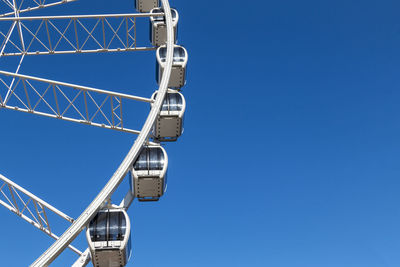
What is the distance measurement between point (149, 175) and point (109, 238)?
2.28 m

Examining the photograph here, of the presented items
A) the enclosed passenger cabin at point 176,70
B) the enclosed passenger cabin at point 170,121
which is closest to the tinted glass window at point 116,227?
the enclosed passenger cabin at point 170,121

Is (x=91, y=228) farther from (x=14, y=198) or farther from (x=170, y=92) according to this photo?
(x=170, y=92)

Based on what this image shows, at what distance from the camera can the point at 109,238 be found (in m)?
12.3

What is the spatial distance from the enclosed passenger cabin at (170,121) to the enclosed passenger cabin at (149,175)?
4.31 feet

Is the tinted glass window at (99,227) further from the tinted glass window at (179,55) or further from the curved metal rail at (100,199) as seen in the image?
the tinted glass window at (179,55)

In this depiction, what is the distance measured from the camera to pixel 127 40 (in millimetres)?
17656

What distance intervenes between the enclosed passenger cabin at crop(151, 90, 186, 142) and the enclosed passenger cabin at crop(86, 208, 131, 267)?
3.68 m

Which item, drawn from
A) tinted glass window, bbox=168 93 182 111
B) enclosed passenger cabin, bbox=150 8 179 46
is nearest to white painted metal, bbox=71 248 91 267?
tinted glass window, bbox=168 93 182 111

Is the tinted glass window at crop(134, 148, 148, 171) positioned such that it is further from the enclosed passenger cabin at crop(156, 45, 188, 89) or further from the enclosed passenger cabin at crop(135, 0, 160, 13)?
the enclosed passenger cabin at crop(135, 0, 160, 13)

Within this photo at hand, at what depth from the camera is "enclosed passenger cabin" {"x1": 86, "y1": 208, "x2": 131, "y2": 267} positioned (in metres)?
12.1

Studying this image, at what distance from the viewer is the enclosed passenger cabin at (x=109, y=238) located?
1212cm

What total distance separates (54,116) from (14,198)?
2.79 m

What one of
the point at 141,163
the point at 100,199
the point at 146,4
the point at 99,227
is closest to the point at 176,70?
the point at 141,163

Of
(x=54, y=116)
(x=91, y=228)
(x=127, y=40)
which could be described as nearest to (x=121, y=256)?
(x=91, y=228)
